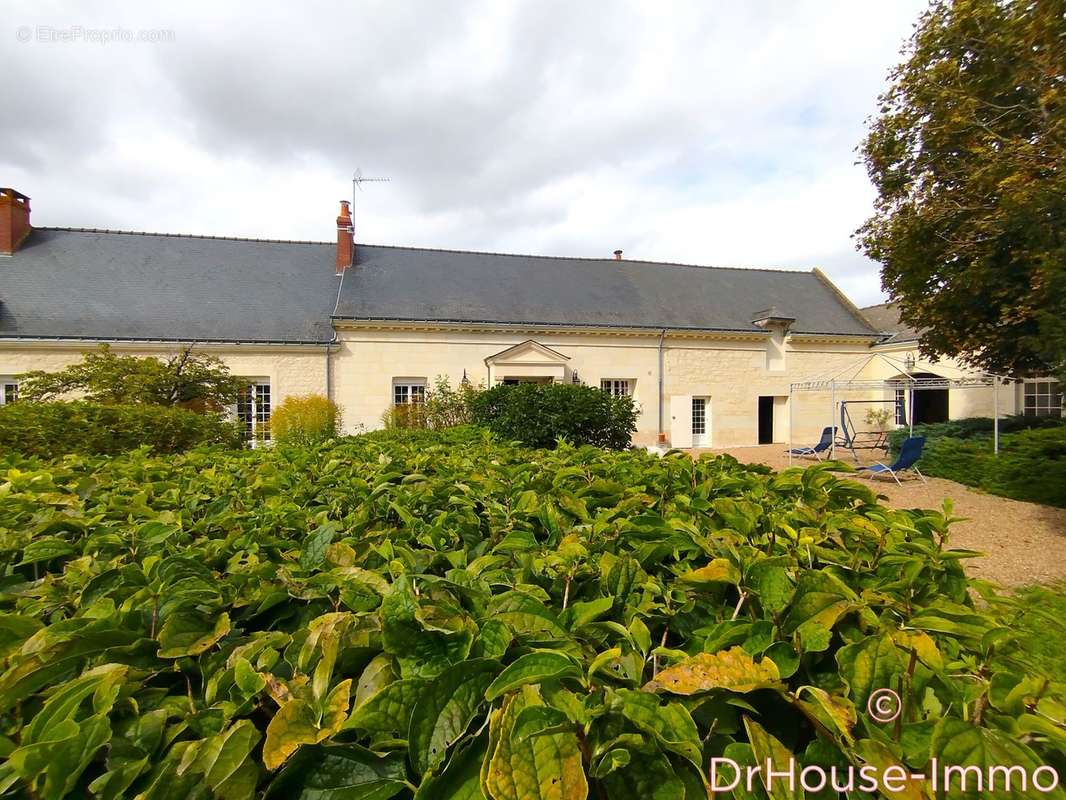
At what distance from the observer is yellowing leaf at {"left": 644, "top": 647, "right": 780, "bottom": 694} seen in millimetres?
729

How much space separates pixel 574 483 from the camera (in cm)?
205

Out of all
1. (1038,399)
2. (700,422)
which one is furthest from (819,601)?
(1038,399)

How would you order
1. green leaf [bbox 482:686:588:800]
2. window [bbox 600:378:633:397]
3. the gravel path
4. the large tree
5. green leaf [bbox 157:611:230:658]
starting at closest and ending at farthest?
green leaf [bbox 482:686:588:800] < green leaf [bbox 157:611:230:658] < the gravel path < the large tree < window [bbox 600:378:633:397]

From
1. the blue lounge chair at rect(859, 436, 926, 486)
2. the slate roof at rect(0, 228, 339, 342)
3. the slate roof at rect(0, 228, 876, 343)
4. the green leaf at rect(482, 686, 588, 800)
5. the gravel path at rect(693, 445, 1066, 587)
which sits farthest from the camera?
the slate roof at rect(0, 228, 876, 343)

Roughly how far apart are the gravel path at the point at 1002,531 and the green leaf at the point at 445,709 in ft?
12.7

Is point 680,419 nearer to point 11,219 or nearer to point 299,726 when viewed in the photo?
point 299,726

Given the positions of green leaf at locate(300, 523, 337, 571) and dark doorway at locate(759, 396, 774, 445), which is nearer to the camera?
green leaf at locate(300, 523, 337, 571)

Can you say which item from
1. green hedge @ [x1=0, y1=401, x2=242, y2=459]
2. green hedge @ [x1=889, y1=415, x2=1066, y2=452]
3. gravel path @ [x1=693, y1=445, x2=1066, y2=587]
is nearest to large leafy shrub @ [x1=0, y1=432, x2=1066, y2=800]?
gravel path @ [x1=693, y1=445, x2=1066, y2=587]

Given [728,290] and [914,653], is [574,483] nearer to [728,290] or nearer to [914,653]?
[914,653]

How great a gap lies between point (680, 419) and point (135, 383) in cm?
1702

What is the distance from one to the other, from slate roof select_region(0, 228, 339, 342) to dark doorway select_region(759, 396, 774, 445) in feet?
57.2

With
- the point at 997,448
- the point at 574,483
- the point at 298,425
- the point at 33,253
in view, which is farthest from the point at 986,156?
the point at 33,253

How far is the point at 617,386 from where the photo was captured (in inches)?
768
